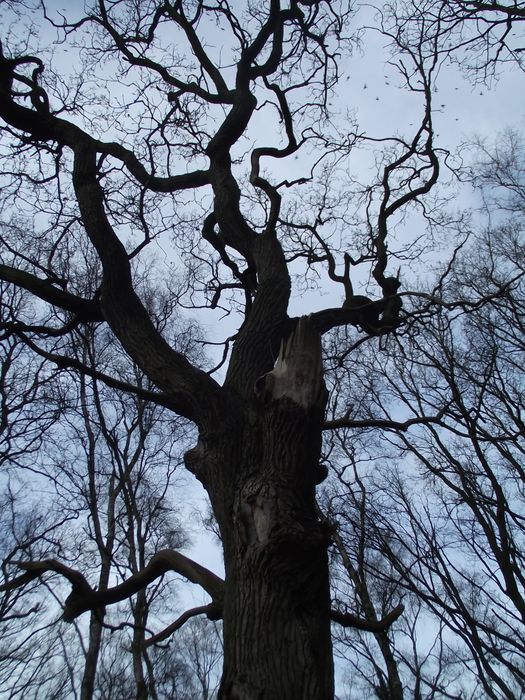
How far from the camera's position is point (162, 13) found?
605 cm

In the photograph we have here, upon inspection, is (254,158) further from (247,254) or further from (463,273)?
(463,273)

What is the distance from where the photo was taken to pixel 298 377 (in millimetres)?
2678

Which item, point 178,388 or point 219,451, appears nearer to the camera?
point 219,451

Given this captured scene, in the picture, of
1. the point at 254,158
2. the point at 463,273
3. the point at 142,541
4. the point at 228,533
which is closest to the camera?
the point at 228,533

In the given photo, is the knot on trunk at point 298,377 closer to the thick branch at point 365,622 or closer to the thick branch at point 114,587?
the thick branch at point 114,587

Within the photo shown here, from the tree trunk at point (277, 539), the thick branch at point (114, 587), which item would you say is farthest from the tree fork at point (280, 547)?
the thick branch at point (114, 587)

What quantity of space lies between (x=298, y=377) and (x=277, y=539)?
2.85 feet

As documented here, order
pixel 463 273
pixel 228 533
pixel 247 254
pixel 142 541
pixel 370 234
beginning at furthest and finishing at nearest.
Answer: pixel 142 541, pixel 463 273, pixel 370 234, pixel 247 254, pixel 228 533

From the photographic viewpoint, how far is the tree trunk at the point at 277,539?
77.4 inches

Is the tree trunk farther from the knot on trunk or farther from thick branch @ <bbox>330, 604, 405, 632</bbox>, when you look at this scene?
thick branch @ <bbox>330, 604, 405, 632</bbox>

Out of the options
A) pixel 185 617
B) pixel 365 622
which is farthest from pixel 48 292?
pixel 365 622

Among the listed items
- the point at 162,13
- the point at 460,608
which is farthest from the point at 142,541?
the point at 162,13

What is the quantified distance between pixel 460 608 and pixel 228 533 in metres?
2.74

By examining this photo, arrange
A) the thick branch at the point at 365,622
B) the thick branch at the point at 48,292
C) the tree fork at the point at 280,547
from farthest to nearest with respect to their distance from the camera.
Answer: the thick branch at the point at 48,292
the thick branch at the point at 365,622
the tree fork at the point at 280,547
